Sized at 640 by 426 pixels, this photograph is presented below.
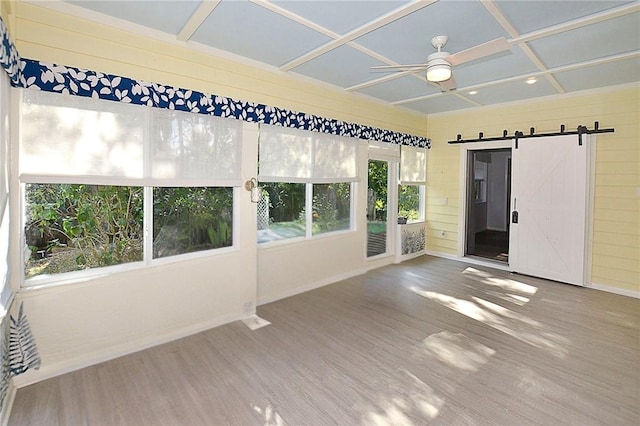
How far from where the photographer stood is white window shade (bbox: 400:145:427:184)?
6102 millimetres

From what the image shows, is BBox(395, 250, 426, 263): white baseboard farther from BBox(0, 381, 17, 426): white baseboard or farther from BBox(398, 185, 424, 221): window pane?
BBox(0, 381, 17, 426): white baseboard

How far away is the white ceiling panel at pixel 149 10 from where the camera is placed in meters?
2.52

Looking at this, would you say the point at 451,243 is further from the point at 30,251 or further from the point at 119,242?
the point at 30,251

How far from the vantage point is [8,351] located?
2211 millimetres

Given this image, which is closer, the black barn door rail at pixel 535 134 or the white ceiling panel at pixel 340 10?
the white ceiling panel at pixel 340 10

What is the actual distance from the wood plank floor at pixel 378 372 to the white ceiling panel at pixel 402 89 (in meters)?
2.85

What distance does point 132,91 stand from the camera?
281cm

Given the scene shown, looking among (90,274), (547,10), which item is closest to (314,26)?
(547,10)

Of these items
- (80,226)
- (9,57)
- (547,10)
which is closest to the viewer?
(9,57)

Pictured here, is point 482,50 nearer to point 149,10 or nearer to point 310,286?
point 149,10

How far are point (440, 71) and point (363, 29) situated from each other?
30.3 inches

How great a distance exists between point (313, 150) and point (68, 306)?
10.3ft

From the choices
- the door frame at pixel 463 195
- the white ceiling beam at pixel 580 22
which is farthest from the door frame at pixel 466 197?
the white ceiling beam at pixel 580 22

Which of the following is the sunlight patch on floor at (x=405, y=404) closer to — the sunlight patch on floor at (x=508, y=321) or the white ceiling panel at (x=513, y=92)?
the sunlight patch on floor at (x=508, y=321)
